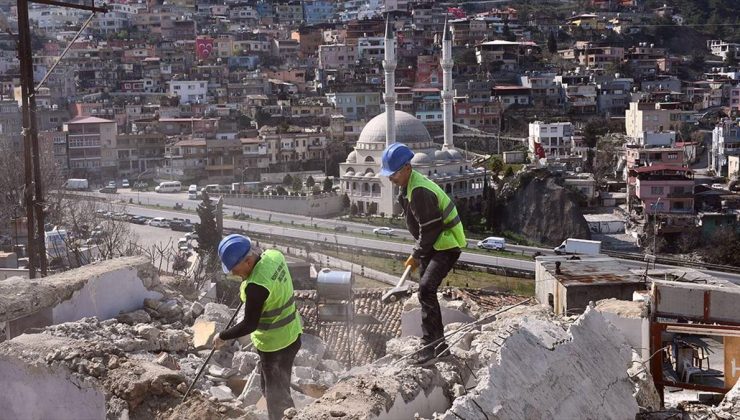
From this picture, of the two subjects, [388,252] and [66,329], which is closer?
[66,329]

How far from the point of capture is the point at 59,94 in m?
44.2

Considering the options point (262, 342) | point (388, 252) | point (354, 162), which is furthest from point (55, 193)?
point (262, 342)

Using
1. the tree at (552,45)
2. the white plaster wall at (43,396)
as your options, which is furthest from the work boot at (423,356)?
the tree at (552,45)

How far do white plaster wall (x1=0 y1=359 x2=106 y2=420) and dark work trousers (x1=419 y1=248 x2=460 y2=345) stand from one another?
4.65ft

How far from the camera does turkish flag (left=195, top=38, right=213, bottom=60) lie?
54219 mm

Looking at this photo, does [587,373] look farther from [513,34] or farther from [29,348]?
[513,34]

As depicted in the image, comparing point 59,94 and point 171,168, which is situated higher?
point 59,94

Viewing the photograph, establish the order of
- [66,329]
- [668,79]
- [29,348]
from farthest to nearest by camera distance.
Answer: [668,79] < [66,329] < [29,348]

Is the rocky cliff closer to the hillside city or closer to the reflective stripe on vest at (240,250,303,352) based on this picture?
the hillside city

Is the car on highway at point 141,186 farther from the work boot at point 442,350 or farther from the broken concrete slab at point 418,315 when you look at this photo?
the work boot at point 442,350

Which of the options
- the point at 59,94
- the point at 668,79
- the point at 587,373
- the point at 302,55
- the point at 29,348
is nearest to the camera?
the point at 587,373

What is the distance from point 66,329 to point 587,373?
247 centimetres

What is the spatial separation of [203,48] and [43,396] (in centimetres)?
5229

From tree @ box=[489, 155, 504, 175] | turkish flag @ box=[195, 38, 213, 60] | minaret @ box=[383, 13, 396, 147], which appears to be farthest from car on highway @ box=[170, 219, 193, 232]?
turkish flag @ box=[195, 38, 213, 60]
